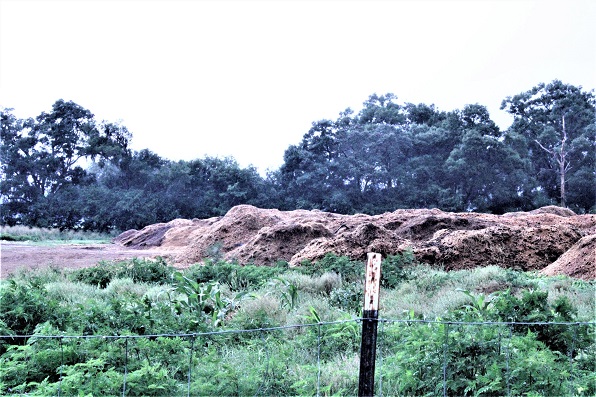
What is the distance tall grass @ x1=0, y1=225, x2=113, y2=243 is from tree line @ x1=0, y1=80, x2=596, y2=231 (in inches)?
53.6

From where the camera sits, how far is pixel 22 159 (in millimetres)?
39156

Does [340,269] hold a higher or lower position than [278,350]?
higher

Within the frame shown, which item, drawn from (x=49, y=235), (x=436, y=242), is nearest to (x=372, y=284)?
(x=436, y=242)

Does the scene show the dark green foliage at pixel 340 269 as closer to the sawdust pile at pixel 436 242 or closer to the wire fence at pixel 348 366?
the sawdust pile at pixel 436 242

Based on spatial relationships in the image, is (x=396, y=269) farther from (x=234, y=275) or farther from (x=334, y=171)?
(x=334, y=171)

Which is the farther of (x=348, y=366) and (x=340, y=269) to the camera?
(x=340, y=269)

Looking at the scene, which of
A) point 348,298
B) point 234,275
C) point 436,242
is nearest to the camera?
point 348,298

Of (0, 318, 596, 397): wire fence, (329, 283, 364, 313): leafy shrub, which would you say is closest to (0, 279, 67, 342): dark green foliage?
(0, 318, 596, 397): wire fence

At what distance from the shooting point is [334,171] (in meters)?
39.3

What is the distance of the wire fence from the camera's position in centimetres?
454

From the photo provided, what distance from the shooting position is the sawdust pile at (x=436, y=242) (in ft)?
42.7

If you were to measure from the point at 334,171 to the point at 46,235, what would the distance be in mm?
17239

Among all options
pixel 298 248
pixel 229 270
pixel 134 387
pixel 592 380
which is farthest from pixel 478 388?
pixel 298 248

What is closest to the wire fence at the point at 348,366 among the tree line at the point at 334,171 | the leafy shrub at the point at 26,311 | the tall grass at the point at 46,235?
the leafy shrub at the point at 26,311
